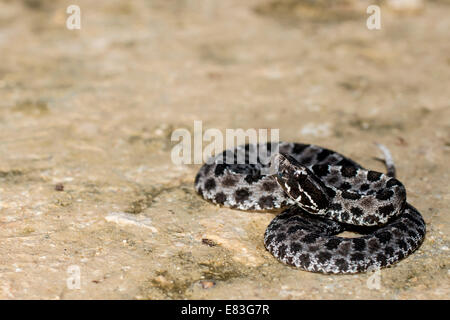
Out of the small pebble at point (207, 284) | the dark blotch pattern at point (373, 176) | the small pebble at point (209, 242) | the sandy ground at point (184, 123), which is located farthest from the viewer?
the dark blotch pattern at point (373, 176)

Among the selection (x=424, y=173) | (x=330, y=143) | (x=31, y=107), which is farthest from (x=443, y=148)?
(x=31, y=107)

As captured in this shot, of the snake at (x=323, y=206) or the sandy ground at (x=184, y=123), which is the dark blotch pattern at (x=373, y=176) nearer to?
the snake at (x=323, y=206)

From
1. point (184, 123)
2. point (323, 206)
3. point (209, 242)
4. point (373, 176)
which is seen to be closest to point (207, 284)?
point (209, 242)

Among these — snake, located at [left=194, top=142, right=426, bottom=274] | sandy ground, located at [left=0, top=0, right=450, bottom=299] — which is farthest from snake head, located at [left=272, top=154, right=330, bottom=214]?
sandy ground, located at [left=0, top=0, right=450, bottom=299]

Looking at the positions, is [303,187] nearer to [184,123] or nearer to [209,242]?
[209,242]

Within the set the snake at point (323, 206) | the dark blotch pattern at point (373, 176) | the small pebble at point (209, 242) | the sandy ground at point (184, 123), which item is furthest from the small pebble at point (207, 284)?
the dark blotch pattern at point (373, 176)

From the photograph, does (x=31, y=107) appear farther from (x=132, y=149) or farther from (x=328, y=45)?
(x=328, y=45)
